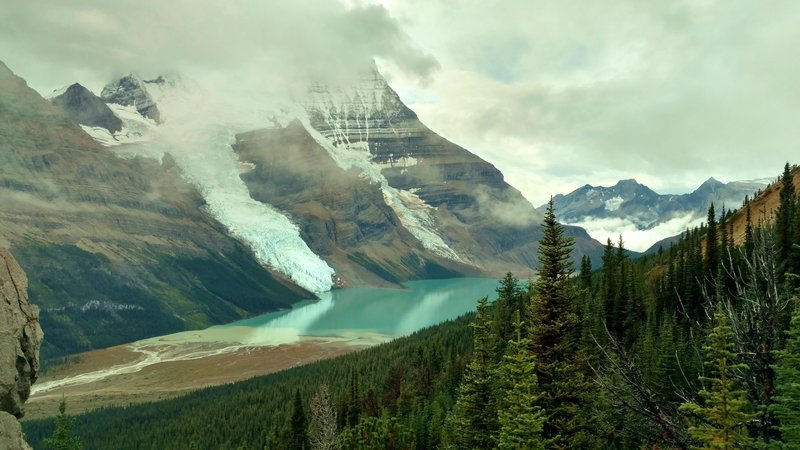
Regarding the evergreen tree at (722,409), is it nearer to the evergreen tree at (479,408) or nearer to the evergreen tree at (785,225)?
the evergreen tree at (479,408)

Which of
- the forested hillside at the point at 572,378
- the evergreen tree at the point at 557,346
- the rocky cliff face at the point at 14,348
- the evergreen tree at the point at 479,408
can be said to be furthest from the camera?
the evergreen tree at the point at 479,408

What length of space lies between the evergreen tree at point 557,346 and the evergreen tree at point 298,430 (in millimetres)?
53314

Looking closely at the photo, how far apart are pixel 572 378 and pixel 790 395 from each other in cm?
1591

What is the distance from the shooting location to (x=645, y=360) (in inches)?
2485

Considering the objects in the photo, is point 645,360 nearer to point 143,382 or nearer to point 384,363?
point 384,363

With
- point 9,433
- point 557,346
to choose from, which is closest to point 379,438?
point 557,346

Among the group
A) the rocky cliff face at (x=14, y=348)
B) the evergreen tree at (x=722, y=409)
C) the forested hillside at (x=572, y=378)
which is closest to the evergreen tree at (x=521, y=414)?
the forested hillside at (x=572, y=378)

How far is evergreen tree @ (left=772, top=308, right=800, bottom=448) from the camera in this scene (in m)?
12.7

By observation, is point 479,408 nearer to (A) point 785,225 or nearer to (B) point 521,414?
(B) point 521,414

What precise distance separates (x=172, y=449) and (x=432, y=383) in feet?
156

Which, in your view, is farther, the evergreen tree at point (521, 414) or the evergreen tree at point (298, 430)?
the evergreen tree at point (298, 430)

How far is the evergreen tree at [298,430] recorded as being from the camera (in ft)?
252

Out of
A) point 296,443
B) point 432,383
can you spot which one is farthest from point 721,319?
point 432,383

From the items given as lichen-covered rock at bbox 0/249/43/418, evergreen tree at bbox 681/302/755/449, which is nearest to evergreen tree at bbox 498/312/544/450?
evergreen tree at bbox 681/302/755/449
